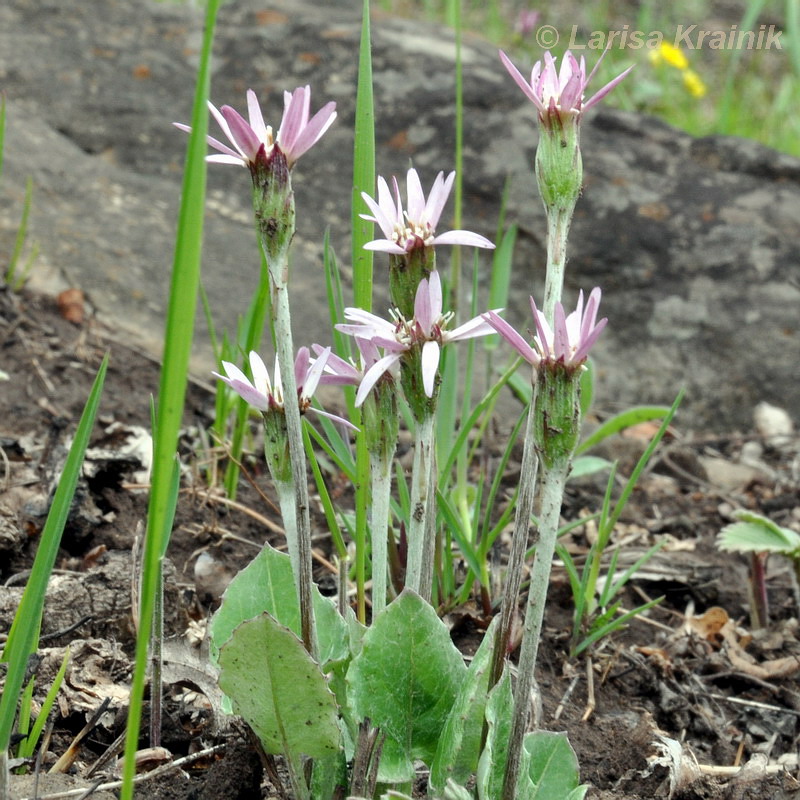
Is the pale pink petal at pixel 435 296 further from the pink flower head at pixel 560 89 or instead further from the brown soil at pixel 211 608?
the brown soil at pixel 211 608

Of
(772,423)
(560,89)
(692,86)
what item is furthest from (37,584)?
(692,86)

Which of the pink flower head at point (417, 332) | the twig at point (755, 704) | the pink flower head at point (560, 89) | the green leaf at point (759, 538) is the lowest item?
the twig at point (755, 704)

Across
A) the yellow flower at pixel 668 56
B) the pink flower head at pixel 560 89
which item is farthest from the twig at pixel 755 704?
the yellow flower at pixel 668 56

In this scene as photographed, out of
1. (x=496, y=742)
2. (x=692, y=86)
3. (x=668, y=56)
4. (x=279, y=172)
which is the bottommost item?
(x=496, y=742)

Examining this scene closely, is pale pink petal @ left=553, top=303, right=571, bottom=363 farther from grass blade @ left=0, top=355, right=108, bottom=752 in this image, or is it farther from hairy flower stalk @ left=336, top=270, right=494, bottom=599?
grass blade @ left=0, top=355, right=108, bottom=752

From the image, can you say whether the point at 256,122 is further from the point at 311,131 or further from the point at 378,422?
the point at 378,422

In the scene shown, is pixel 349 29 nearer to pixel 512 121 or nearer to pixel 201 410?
pixel 512 121

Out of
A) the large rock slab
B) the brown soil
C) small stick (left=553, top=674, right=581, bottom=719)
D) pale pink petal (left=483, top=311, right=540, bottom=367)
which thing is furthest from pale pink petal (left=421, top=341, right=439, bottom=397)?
the large rock slab
